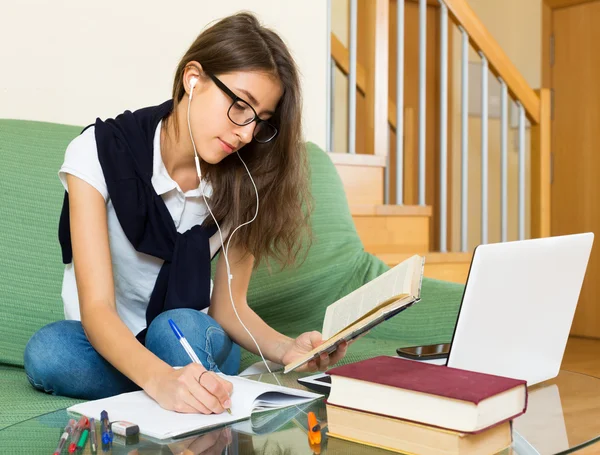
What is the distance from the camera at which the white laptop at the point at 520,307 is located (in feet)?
3.18

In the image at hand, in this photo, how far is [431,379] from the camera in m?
0.80

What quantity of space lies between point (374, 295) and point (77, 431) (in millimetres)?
385

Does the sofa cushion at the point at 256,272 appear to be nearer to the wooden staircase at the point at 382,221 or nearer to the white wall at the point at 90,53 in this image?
the white wall at the point at 90,53

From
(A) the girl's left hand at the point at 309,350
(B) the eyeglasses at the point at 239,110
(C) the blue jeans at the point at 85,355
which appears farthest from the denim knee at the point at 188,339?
(B) the eyeglasses at the point at 239,110

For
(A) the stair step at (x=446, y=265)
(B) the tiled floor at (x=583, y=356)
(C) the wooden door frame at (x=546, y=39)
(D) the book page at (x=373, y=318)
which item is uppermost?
(C) the wooden door frame at (x=546, y=39)

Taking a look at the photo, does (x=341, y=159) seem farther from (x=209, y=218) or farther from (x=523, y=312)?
(x=523, y=312)

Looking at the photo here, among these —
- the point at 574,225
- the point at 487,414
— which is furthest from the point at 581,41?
the point at 487,414

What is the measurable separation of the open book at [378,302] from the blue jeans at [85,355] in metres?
0.29

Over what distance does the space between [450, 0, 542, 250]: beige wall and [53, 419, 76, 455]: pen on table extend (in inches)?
143

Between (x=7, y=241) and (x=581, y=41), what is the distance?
3.78 meters

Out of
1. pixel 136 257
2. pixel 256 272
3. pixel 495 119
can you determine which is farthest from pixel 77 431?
pixel 495 119

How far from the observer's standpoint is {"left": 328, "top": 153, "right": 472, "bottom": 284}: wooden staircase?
8.69 ft

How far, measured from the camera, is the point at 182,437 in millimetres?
844

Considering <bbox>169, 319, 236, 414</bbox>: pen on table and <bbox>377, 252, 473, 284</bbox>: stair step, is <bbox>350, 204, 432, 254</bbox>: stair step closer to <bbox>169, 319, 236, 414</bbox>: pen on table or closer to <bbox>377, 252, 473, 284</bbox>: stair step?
<bbox>377, 252, 473, 284</bbox>: stair step
